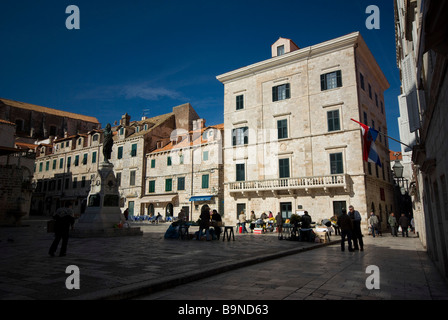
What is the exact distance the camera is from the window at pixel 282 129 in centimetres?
2536

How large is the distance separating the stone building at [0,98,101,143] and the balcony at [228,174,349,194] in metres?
41.1

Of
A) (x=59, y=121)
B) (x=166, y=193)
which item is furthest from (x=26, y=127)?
(x=166, y=193)

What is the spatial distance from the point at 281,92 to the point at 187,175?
1359 cm

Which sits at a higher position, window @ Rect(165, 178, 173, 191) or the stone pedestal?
window @ Rect(165, 178, 173, 191)

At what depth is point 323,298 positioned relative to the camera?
4426mm

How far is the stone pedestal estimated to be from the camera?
14.2 metres

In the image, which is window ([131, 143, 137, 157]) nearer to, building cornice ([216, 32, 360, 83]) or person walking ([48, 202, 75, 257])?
building cornice ([216, 32, 360, 83])

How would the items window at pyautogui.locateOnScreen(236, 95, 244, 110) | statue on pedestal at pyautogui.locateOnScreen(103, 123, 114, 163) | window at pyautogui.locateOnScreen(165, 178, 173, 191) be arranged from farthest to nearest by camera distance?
window at pyautogui.locateOnScreen(165, 178, 173, 191), window at pyautogui.locateOnScreen(236, 95, 244, 110), statue on pedestal at pyautogui.locateOnScreen(103, 123, 114, 163)

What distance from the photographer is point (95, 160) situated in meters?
39.7

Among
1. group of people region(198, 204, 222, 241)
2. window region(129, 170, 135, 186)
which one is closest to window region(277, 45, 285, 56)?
group of people region(198, 204, 222, 241)

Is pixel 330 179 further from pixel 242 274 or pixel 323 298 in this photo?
pixel 323 298

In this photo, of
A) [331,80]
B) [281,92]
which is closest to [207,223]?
[281,92]

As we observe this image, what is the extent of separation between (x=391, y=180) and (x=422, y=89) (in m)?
24.6

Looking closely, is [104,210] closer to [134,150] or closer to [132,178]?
[132,178]
